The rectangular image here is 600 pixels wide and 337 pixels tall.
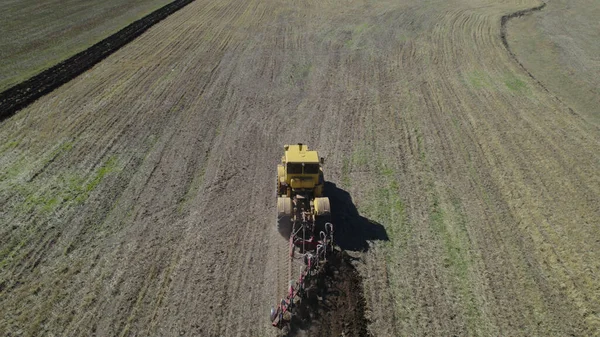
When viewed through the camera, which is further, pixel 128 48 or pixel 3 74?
pixel 128 48

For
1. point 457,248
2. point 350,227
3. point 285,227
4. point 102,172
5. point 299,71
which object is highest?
point 299,71

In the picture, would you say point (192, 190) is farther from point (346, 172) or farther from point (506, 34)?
point (506, 34)

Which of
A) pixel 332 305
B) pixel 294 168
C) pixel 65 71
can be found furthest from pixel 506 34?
pixel 65 71

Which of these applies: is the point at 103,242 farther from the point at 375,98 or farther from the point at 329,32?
the point at 329,32

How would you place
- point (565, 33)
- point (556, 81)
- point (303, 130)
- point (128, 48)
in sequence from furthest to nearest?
point (565, 33) < point (128, 48) < point (556, 81) < point (303, 130)

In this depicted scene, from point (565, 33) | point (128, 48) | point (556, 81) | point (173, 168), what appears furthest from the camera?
point (565, 33)

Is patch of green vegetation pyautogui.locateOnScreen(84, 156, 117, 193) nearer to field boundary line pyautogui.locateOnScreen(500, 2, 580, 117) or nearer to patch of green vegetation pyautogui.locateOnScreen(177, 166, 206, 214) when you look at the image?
patch of green vegetation pyautogui.locateOnScreen(177, 166, 206, 214)

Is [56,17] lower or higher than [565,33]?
higher

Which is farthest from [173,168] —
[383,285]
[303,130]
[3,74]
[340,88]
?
[3,74]

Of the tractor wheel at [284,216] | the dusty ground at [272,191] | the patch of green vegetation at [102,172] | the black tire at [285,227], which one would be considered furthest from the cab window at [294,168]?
the patch of green vegetation at [102,172]
